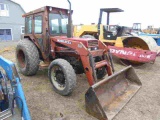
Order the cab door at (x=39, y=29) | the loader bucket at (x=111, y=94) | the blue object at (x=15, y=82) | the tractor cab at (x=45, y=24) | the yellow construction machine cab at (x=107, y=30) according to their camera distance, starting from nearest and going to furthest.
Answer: the blue object at (x=15, y=82), the loader bucket at (x=111, y=94), the tractor cab at (x=45, y=24), the cab door at (x=39, y=29), the yellow construction machine cab at (x=107, y=30)

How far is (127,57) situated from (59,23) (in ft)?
10.8

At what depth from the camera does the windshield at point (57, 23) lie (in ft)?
14.8

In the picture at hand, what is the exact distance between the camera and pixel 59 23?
4738 mm

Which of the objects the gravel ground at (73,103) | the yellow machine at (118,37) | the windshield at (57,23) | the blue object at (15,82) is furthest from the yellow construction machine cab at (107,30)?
the blue object at (15,82)

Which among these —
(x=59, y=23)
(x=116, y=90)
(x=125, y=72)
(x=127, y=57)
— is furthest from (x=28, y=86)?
(x=127, y=57)

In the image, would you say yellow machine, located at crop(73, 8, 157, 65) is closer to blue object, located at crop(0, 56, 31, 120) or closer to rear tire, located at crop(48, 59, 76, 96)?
rear tire, located at crop(48, 59, 76, 96)

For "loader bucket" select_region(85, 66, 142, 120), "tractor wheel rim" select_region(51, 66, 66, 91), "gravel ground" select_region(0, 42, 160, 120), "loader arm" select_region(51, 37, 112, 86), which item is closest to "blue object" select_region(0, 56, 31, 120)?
"gravel ground" select_region(0, 42, 160, 120)

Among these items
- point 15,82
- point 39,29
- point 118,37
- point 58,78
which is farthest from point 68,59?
point 118,37

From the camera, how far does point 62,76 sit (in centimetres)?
382

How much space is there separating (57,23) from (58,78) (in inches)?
67.0

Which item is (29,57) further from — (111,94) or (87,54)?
(111,94)

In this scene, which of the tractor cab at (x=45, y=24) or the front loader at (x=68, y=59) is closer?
the front loader at (x=68, y=59)

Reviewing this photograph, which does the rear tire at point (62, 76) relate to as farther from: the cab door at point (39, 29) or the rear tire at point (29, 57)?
the cab door at point (39, 29)

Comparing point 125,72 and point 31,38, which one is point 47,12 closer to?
point 31,38
